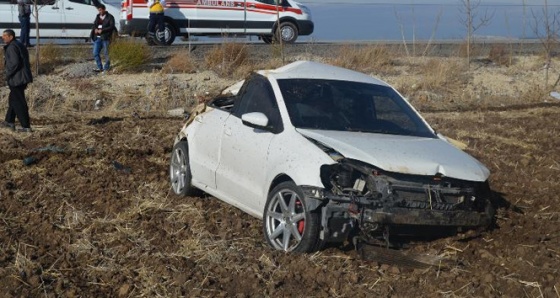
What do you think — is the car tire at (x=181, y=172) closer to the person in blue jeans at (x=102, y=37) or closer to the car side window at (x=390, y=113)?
the car side window at (x=390, y=113)

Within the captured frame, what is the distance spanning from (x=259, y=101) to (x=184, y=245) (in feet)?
5.82

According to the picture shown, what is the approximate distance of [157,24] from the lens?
92.2ft

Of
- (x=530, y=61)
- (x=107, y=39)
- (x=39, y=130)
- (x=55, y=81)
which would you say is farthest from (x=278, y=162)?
(x=530, y=61)

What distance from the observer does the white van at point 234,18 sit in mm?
29094

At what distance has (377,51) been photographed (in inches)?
997

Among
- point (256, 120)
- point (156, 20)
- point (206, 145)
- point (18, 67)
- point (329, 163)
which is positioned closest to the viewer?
point (329, 163)

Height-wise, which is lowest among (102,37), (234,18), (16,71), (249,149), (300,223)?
(300,223)

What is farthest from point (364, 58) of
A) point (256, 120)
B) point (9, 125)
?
point (256, 120)

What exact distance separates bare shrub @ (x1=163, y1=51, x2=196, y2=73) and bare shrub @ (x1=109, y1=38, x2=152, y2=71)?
1.99 ft

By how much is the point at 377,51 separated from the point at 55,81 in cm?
860

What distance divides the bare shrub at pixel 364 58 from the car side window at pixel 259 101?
14245mm

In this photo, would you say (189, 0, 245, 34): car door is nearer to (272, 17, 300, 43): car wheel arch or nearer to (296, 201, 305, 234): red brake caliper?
(272, 17, 300, 43): car wheel arch

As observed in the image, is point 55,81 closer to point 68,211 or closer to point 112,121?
point 112,121

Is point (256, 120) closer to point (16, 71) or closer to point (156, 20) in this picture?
point (16, 71)
